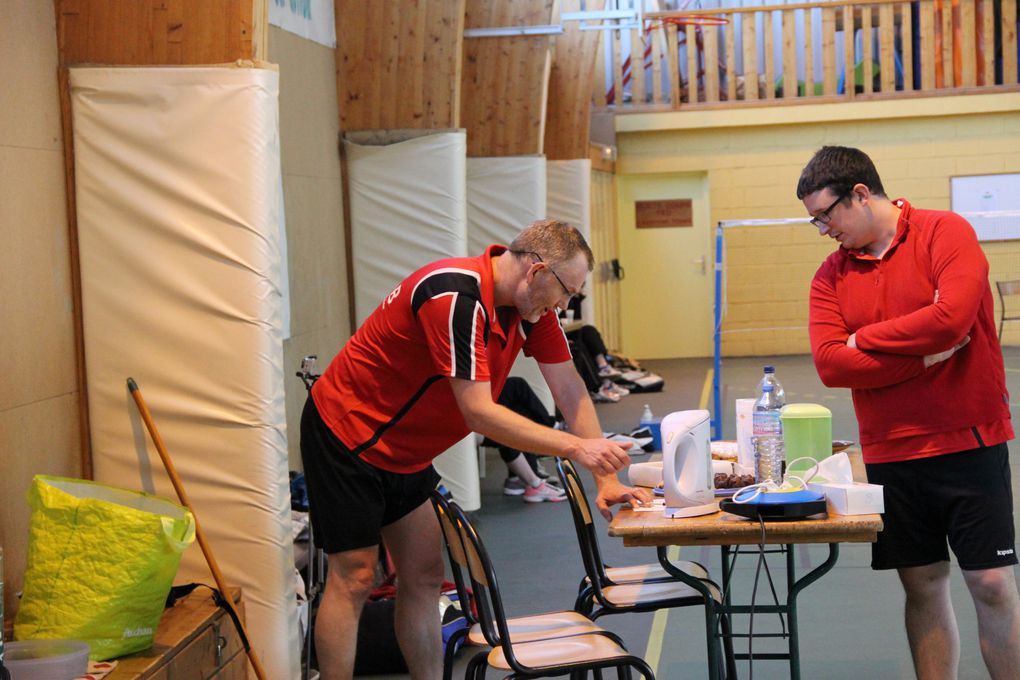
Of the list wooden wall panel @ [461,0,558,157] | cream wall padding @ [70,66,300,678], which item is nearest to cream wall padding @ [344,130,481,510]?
wooden wall panel @ [461,0,558,157]

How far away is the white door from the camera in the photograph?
14453 mm

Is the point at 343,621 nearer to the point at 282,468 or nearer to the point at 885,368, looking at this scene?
the point at 282,468

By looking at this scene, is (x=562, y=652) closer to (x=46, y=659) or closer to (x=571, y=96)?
(x=46, y=659)

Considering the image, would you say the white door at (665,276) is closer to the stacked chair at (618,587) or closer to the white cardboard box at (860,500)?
the stacked chair at (618,587)

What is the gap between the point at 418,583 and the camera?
128 inches

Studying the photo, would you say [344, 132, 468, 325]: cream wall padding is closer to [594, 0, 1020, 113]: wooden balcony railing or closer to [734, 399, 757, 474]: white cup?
[734, 399, 757, 474]: white cup

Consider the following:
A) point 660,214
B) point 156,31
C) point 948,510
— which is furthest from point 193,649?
point 660,214

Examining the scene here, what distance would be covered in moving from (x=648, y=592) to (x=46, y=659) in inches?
59.3

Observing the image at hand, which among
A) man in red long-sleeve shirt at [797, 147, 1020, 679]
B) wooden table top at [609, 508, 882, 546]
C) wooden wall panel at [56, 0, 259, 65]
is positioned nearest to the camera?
wooden table top at [609, 508, 882, 546]

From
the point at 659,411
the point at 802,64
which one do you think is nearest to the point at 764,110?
the point at 802,64

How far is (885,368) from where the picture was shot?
114 inches

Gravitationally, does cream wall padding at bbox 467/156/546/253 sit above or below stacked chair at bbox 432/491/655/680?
above

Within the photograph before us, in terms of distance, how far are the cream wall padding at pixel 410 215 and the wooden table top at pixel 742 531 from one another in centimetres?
370

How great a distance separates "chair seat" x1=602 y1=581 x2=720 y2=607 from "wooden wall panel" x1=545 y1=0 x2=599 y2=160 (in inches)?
324
